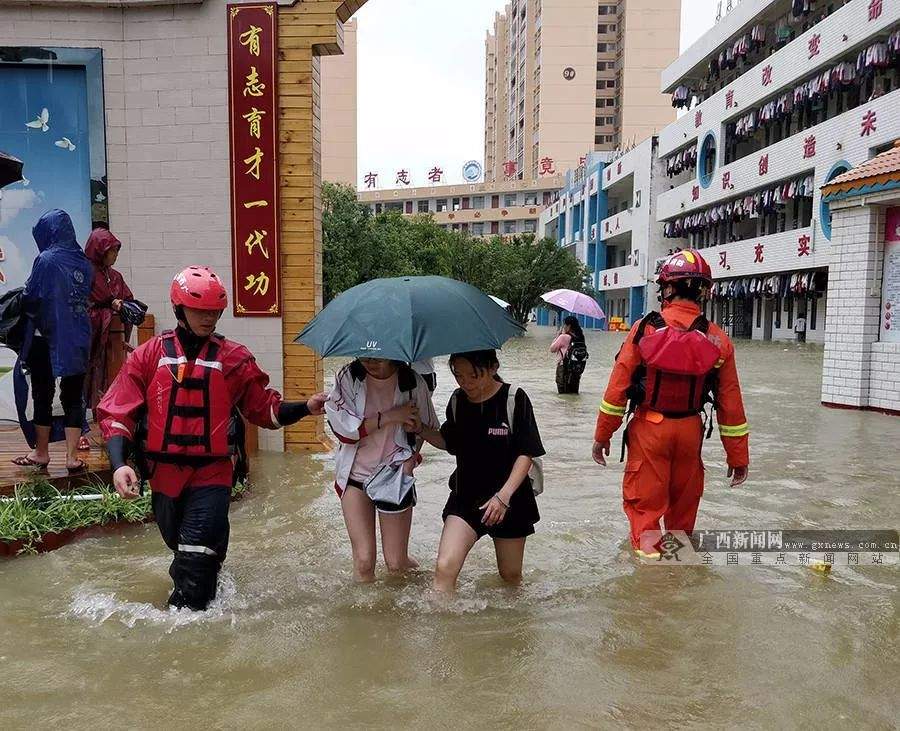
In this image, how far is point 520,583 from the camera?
14.0 feet

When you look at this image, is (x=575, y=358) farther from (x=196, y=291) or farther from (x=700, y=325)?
(x=196, y=291)

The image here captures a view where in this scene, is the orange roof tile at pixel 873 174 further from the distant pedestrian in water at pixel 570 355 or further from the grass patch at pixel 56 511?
the grass patch at pixel 56 511

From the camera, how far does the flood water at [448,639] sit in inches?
117

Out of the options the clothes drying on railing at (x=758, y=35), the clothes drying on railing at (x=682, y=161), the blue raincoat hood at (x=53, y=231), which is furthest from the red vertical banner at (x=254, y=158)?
the clothes drying on railing at (x=682, y=161)

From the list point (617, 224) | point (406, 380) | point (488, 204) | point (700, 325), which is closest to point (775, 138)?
point (617, 224)

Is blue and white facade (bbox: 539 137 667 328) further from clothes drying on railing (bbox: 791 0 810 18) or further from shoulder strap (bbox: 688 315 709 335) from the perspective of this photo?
shoulder strap (bbox: 688 315 709 335)

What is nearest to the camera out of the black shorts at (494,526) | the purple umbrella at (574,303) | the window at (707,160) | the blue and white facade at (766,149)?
the black shorts at (494,526)

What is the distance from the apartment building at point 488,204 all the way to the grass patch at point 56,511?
7238cm

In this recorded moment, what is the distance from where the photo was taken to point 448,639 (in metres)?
3.60

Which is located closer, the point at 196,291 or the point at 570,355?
the point at 196,291

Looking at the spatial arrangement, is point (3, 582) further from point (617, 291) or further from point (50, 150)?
point (617, 291)

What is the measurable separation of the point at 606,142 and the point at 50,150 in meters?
80.2

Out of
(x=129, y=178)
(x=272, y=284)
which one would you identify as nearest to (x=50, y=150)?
(x=129, y=178)

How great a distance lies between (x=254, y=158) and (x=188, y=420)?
467cm
